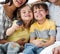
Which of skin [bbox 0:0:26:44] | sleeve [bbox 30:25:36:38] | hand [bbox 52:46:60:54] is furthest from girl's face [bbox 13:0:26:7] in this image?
hand [bbox 52:46:60:54]

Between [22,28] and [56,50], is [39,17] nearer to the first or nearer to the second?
[22,28]

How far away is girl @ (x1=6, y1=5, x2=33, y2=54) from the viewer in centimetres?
144

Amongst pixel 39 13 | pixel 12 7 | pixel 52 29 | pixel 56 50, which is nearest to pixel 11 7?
pixel 12 7

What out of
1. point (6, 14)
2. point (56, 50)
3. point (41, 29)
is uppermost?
point (6, 14)

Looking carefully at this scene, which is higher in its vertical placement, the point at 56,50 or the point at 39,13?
the point at 39,13

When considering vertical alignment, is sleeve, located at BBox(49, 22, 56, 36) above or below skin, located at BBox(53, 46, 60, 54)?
above

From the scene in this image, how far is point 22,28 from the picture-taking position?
1.47 meters

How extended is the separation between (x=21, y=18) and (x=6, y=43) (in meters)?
0.25

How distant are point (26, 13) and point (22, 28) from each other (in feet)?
0.42

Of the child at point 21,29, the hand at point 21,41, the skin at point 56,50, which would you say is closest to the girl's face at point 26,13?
the child at point 21,29

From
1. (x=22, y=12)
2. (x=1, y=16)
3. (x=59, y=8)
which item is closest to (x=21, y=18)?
(x=22, y=12)

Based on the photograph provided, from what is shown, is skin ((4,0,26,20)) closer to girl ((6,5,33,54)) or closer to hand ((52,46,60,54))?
girl ((6,5,33,54))

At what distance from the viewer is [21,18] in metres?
1.49

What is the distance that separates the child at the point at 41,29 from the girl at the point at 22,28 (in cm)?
4
